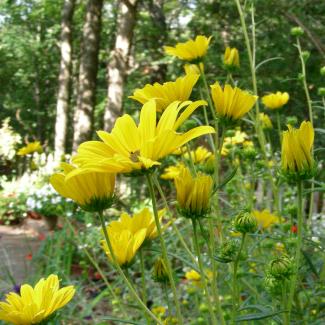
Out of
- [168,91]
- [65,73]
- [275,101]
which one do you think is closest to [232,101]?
[168,91]

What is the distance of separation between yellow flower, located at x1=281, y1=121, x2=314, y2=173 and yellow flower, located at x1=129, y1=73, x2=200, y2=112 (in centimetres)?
25

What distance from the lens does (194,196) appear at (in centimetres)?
82

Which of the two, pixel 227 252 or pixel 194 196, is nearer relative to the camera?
pixel 194 196

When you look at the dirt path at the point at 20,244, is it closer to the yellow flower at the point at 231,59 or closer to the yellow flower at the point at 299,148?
the yellow flower at the point at 231,59

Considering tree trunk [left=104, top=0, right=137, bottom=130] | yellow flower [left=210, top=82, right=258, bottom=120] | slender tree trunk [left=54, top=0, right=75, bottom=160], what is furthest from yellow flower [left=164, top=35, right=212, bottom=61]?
slender tree trunk [left=54, top=0, right=75, bottom=160]

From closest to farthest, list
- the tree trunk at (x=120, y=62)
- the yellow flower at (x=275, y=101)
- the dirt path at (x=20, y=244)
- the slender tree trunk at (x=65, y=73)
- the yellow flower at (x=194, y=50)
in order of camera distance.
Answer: the yellow flower at (x=194, y=50), the yellow flower at (x=275, y=101), the dirt path at (x=20, y=244), the tree trunk at (x=120, y=62), the slender tree trunk at (x=65, y=73)

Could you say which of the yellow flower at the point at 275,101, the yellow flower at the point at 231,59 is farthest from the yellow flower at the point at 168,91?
the yellow flower at the point at 275,101

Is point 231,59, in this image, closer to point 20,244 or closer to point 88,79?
point 20,244

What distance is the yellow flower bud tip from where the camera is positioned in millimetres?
799

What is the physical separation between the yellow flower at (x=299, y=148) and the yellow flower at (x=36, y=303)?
42 centimetres

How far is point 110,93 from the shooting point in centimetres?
679

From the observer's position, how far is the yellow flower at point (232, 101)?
1.00 metres

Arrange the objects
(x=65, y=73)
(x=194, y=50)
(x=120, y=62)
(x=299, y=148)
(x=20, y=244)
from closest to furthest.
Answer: (x=299, y=148), (x=194, y=50), (x=20, y=244), (x=120, y=62), (x=65, y=73)

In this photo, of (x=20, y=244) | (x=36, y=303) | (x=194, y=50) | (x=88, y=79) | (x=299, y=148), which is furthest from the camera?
(x=88, y=79)
